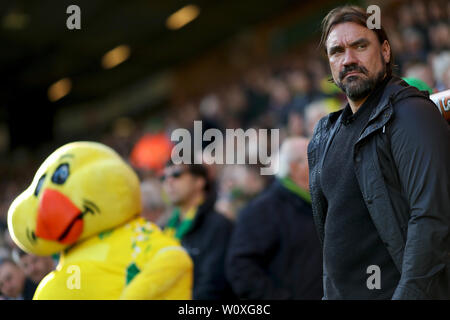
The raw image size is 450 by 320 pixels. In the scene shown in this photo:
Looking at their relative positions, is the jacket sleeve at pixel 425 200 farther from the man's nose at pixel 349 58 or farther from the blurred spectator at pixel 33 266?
the blurred spectator at pixel 33 266

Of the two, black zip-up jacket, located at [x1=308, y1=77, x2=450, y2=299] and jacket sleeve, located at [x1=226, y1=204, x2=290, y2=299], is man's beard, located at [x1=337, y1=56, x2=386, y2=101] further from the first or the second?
jacket sleeve, located at [x1=226, y1=204, x2=290, y2=299]

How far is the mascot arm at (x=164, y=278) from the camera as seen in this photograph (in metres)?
3.12


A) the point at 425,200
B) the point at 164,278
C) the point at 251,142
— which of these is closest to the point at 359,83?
the point at 425,200

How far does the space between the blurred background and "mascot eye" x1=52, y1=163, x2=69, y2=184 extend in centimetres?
221

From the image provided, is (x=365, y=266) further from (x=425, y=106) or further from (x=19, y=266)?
(x=19, y=266)

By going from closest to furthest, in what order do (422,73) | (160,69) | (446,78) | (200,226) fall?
1. (200,226)
2. (446,78)
3. (422,73)
4. (160,69)

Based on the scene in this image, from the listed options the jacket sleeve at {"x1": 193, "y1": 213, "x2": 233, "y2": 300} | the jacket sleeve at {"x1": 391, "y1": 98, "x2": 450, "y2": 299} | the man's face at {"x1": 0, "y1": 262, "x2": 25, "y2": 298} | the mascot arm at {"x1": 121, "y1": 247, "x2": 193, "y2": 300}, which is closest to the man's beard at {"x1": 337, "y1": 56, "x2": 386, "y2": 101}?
the jacket sleeve at {"x1": 391, "y1": 98, "x2": 450, "y2": 299}

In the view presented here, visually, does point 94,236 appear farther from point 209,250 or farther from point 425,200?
point 425,200

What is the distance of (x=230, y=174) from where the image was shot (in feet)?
20.0

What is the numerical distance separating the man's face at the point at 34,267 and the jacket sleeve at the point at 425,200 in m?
2.75

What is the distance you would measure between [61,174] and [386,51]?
1766mm

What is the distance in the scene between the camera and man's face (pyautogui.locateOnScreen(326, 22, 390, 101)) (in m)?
2.21

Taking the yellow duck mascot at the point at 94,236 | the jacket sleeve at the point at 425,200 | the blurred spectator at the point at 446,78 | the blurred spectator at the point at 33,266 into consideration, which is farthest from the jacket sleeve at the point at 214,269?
the jacket sleeve at the point at 425,200

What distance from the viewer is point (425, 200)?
1917mm
